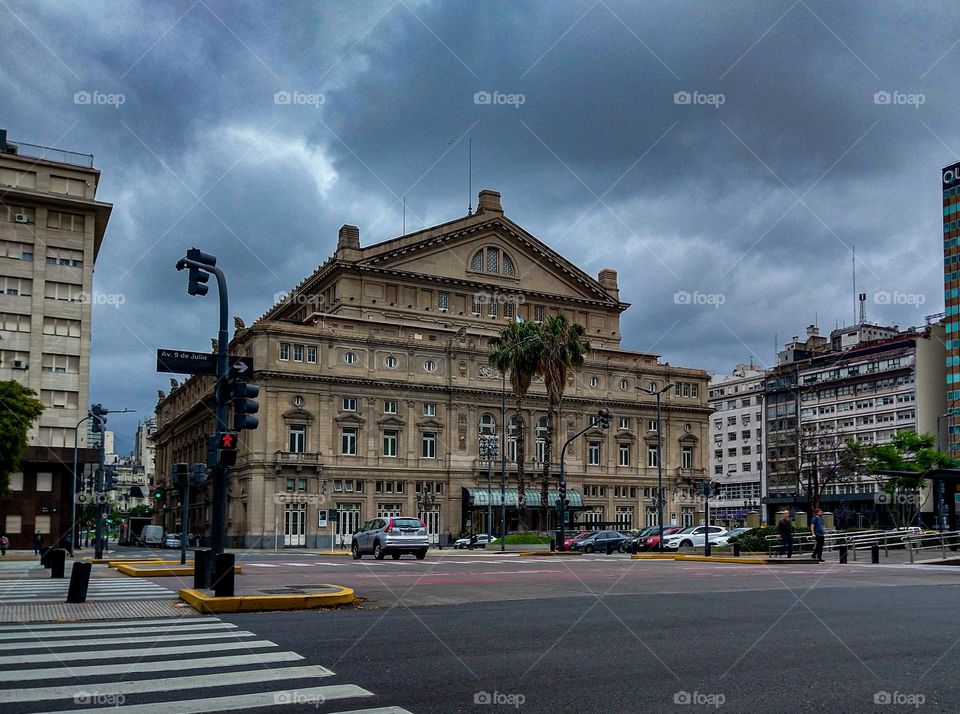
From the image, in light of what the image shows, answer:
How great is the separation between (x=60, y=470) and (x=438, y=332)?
3302cm

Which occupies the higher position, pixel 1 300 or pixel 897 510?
pixel 1 300

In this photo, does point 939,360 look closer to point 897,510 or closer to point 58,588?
point 897,510

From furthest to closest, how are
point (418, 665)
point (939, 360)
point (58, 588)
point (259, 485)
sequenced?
point (939, 360) < point (259, 485) < point (58, 588) < point (418, 665)

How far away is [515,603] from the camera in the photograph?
1584 cm

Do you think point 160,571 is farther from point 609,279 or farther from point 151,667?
point 609,279

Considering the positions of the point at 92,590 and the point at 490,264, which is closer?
the point at 92,590

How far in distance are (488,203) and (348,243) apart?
1534 centimetres

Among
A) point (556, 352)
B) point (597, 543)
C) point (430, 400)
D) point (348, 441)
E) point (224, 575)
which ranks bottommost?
point (597, 543)

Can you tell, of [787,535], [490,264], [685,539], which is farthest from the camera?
[490,264]

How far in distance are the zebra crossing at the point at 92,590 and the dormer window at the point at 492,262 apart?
2670 inches

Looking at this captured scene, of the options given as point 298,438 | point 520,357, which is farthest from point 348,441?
point 520,357

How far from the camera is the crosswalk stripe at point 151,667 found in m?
8.59

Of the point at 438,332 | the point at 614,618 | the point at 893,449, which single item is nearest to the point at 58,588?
the point at 614,618

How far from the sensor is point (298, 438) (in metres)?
73.6
